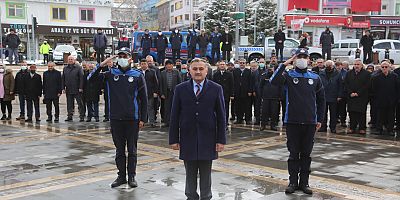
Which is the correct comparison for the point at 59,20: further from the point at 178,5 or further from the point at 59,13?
the point at 178,5

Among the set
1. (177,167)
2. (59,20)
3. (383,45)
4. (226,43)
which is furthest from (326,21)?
(177,167)

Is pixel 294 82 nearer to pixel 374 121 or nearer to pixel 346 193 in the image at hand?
pixel 346 193

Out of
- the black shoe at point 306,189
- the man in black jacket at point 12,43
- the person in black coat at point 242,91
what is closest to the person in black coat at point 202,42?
the man in black jacket at point 12,43

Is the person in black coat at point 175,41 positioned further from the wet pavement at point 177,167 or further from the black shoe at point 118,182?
the black shoe at point 118,182

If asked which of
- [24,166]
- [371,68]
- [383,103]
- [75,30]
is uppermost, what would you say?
[75,30]

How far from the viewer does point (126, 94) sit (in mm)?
7340

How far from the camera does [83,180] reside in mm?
7723

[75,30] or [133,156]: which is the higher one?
[75,30]

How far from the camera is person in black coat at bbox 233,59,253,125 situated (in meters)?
14.9

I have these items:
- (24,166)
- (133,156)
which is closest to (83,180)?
(133,156)

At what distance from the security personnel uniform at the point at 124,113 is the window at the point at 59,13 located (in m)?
49.6

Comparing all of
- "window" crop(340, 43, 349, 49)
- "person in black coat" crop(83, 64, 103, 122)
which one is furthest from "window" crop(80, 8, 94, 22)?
"person in black coat" crop(83, 64, 103, 122)

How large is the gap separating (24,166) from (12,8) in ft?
156

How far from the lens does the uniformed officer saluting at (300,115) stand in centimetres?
704
